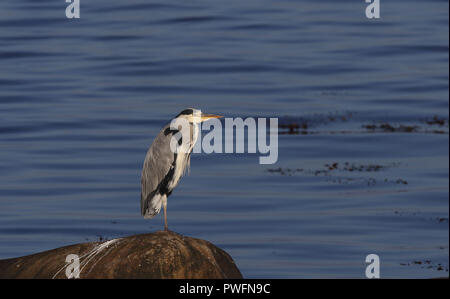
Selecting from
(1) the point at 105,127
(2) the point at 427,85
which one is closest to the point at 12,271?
(1) the point at 105,127

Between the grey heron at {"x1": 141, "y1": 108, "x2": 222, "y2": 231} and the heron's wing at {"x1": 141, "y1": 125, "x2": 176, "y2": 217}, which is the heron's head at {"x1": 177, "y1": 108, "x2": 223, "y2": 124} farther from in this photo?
the heron's wing at {"x1": 141, "y1": 125, "x2": 176, "y2": 217}

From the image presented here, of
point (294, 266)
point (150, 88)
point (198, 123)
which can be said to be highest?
point (150, 88)

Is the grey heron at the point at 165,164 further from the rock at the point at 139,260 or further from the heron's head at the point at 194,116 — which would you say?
the rock at the point at 139,260

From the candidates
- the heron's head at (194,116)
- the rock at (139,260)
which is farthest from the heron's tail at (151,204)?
the rock at (139,260)

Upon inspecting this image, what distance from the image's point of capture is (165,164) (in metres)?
18.2

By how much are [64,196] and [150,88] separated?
16.8 m

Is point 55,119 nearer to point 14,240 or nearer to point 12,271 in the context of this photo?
point 14,240

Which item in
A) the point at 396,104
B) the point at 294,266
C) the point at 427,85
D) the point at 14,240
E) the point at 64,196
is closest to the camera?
the point at 294,266

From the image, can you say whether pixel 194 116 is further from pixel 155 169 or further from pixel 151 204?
pixel 151 204

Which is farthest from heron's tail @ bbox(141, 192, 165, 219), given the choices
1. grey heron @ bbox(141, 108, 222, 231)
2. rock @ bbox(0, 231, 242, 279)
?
rock @ bbox(0, 231, 242, 279)

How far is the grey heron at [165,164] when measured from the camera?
18.1m

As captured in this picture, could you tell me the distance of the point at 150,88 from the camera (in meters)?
47.7

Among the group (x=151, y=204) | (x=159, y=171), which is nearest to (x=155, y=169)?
(x=159, y=171)

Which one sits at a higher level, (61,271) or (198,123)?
(198,123)
